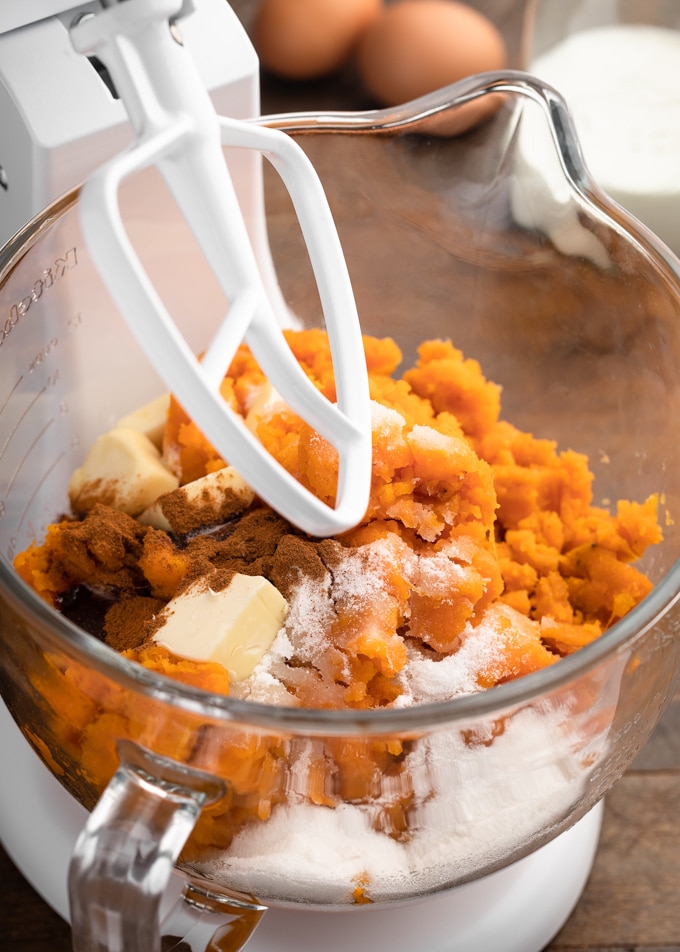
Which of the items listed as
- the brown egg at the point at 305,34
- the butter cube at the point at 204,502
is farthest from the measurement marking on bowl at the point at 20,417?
the brown egg at the point at 305,34

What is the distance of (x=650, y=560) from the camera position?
0.83 m

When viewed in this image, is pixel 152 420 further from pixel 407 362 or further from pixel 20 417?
pixel 407 362

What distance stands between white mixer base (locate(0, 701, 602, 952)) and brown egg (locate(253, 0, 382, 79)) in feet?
3.01

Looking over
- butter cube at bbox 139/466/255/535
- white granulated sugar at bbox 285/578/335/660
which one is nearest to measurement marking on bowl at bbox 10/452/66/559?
butter cube at bbox 139/466/255/535

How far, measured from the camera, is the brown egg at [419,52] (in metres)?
1.40

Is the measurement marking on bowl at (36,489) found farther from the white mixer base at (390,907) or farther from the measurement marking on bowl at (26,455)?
the white mixer base at (390,907)

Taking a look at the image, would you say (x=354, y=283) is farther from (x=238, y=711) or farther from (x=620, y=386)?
(x=238, y=711)

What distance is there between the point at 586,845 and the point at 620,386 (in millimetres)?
357

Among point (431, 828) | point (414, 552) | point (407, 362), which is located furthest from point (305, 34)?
point (431, 828)

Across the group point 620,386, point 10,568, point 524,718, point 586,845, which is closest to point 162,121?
point 10,568

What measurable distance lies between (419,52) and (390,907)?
41.8 inches

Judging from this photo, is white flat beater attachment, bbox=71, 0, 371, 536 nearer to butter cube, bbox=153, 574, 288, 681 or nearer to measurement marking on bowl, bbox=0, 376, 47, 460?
butter cube, bbox=153, 574, 288, 681

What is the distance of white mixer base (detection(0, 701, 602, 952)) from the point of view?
2.50ft

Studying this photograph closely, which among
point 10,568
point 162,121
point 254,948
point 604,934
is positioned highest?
point 162,121
